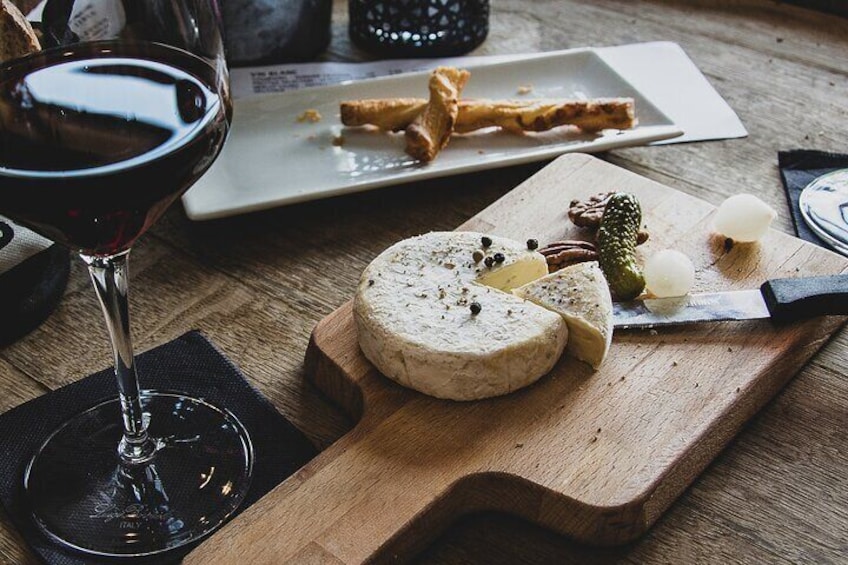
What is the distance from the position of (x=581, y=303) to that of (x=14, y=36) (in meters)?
0.51

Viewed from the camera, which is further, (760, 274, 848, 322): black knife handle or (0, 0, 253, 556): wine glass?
(760, 274, 848, 322): black knife handle

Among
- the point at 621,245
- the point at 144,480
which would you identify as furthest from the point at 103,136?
the point at 621,245

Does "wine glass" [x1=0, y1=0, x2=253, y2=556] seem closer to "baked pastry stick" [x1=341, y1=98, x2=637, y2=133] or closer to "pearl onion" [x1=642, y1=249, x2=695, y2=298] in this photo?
"pearl onion" [x1=642, y1=249, x2=695, y2=298]

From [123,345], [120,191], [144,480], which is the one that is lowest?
[144,480]

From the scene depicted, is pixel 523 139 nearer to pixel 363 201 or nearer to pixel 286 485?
pixel 363 201

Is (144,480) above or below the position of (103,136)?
below

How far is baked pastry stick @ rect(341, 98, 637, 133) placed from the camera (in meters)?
1.25

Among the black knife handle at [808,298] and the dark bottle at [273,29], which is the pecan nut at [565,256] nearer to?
the black knife handle at [808,298]

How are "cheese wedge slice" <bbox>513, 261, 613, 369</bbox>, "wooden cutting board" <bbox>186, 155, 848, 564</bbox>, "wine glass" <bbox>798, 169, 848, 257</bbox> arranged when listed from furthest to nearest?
"wine glass" <bbox>798, 169, 848, 257</bbox>
"cheese wedge slice" <bbox>513, 261, 613, 369</bbox>
"wooden cutting board" <bbox>186, 155, 848, 564</bbox>

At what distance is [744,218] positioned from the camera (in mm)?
1019

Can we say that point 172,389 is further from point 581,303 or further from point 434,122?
point 434,122

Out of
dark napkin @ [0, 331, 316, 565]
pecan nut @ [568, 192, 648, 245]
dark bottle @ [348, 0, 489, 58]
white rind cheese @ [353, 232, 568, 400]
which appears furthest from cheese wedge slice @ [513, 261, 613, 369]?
dark bottle @ [348, 0, 489, 58]

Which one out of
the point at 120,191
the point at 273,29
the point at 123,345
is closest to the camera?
the point at 120,191

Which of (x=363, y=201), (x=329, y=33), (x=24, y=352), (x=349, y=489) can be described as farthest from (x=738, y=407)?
(x=329, y=33)
